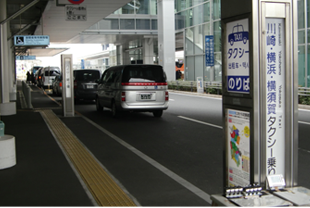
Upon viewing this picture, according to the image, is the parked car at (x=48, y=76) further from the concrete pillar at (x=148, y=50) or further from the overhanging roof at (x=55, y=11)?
the concrete pillar at (x=148, y=50)

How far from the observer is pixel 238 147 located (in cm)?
381

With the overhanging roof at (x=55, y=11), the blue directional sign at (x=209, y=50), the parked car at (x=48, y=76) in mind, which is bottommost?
the parked car at (x=48, y=76)

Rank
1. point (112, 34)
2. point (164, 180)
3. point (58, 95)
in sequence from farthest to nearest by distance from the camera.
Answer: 1. point (112, 34)
2. point (58, 95)
3. point (164, 180)

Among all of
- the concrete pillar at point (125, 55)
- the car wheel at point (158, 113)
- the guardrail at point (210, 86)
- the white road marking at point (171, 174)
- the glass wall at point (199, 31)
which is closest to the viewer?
the white road marking at point (171, 174)

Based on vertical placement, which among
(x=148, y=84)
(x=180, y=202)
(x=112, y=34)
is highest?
(x=112, y=34)

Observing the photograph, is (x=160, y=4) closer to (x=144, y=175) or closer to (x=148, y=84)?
(x=148, y=84)

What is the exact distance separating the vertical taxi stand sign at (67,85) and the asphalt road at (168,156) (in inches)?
83.2

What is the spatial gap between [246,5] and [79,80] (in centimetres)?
1694

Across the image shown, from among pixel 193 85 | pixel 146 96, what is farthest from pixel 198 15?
pixel 146 96

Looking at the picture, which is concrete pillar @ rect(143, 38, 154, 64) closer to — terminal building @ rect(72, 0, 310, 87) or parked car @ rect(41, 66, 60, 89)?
terminal building @ rect(72, 0, 310, 87)

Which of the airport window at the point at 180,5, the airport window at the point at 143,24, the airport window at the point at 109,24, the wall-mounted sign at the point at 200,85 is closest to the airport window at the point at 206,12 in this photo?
the airport window at the point at 180,5

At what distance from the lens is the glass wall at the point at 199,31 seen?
30484 millimetres

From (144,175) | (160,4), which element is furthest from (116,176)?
(160,4)

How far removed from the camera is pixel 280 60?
3.64 metres
